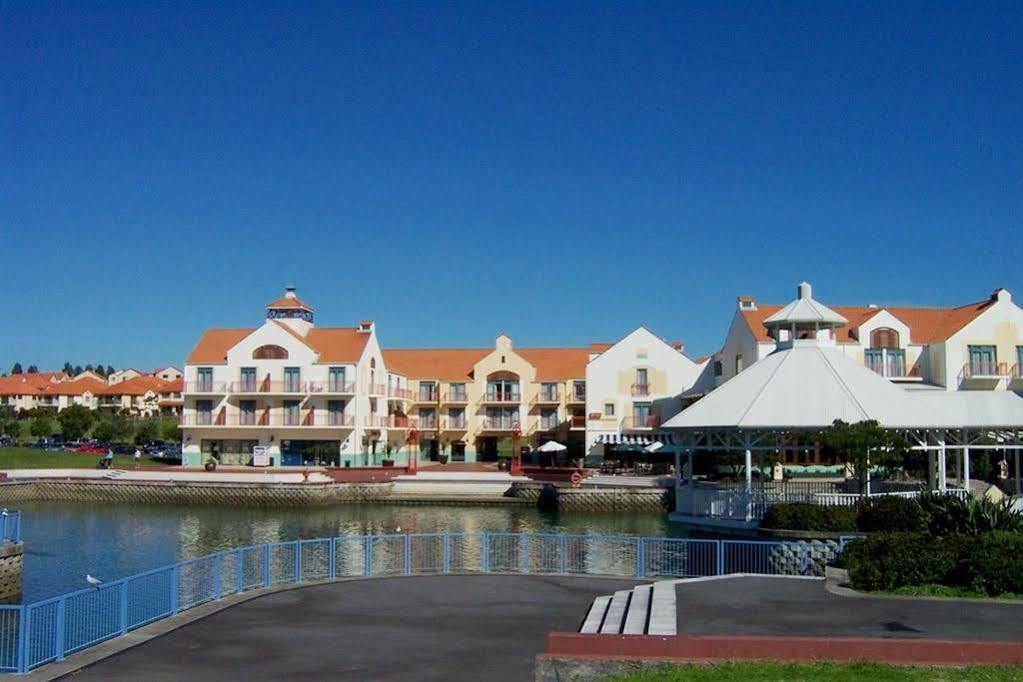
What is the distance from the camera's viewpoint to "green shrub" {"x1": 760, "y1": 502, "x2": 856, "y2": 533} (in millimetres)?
30312

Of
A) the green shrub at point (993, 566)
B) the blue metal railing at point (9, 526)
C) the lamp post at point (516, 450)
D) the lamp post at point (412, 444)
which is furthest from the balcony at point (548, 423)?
the green shrub at point (993, 566)

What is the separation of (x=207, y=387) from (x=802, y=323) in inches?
1820

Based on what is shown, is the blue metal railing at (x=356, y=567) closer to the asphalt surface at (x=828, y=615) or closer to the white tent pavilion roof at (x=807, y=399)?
the asphalt surface at (x=828, y=615)

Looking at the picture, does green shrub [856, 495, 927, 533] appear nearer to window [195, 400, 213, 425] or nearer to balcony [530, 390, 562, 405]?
balcony [530, 390, 562, 405]

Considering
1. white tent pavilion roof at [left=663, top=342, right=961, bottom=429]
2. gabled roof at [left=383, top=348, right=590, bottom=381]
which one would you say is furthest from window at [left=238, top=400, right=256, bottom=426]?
white tent pavilion roof at [left=663, top=342, right=961, bottom=429]

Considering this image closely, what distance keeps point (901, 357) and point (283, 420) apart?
41.4 meters

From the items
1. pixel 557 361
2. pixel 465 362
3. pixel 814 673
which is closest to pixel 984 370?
pixel 557 361

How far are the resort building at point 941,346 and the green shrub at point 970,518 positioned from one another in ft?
123

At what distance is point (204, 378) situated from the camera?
73.6 m

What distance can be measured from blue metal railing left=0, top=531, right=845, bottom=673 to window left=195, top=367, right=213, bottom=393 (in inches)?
1393

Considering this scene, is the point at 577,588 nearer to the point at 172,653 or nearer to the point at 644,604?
the point at 644,604

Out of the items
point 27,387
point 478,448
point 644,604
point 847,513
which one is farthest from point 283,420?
point 27,387

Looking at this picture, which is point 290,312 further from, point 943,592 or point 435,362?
point 943,592

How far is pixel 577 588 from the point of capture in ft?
74.8
